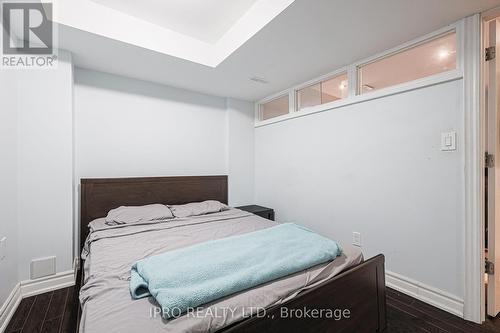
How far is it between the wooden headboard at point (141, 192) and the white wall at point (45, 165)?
31 cm

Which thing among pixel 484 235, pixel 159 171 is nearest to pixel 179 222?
pixel 159 171

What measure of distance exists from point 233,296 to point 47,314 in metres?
1.77

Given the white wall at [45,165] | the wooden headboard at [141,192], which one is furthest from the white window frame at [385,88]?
the white wall at [45,165]

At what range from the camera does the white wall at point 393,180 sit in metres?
1.76

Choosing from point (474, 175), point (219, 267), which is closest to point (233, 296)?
point (219, 267)

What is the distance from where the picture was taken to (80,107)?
99.5 inches

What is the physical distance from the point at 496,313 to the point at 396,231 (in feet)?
2.61

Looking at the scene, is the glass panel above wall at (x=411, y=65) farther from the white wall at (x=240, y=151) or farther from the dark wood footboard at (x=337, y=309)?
the white wall at (x=240, y=151)

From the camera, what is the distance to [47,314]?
1.74m

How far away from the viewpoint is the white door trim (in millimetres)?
1606

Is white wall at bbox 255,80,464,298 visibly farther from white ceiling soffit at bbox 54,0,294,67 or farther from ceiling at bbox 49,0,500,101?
white ceiling soffit at bbox 54,0,294,67

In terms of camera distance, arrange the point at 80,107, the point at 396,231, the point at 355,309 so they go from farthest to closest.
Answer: the point at 80,107 < the point at 396,231 < the point at 355,309

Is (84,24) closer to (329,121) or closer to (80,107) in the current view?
(80,107)

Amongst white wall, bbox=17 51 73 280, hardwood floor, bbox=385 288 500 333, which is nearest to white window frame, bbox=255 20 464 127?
hardwood floor, bbox=385 288 500 333
